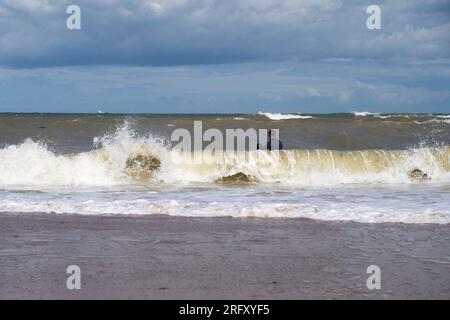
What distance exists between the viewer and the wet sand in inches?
201

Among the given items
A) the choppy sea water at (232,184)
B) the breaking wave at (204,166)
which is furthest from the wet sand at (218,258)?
the breaking wave at (204,166)

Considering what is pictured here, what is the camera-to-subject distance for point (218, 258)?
6.24 meters

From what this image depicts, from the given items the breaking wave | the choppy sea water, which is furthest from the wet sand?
the breaking wave

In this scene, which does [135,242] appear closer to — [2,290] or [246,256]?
[246,256]

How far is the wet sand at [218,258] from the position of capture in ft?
16.8

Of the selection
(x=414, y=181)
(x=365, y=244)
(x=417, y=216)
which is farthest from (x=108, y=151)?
(x=365, y=244)

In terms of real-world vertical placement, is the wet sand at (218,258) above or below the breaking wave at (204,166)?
below

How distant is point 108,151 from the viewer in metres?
16.4
